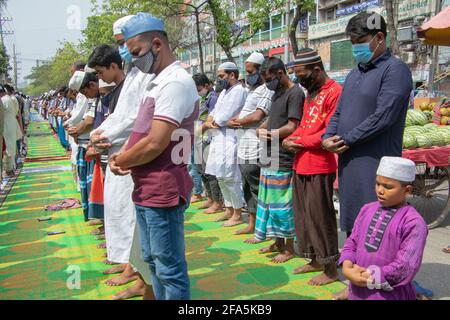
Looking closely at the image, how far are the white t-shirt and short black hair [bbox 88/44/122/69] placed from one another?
1.48 m

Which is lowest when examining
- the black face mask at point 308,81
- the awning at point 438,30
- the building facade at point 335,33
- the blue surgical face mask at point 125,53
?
the black face mask at point 308,81

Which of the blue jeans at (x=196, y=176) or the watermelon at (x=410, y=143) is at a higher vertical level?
the watermelon at (x=410, y=143)

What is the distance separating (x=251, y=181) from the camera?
4566 millimetres

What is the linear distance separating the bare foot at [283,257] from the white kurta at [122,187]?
131 centimetres

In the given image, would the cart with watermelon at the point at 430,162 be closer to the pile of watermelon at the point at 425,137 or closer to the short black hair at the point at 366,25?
the pile of watermelon at the point at 425,137

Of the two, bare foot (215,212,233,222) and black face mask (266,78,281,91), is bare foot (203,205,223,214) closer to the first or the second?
bare foot (215,212,233,222)

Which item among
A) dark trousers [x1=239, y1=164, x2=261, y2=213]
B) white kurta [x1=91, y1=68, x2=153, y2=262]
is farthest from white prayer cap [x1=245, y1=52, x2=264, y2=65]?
white kurta [x1=91, y1=68, x2=153, y2=262]

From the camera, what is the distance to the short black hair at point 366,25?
281 centimetres

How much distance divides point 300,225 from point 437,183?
7.17 feet

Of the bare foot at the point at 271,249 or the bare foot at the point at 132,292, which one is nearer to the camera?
the bare foot at the point at 132,292

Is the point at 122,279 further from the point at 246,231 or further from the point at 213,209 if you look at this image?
the point at 213,209

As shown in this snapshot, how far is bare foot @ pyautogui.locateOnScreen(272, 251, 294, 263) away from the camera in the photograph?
3.91 metres

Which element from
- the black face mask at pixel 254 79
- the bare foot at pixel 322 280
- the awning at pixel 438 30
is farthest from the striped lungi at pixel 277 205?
the awning at pixel 438 30
